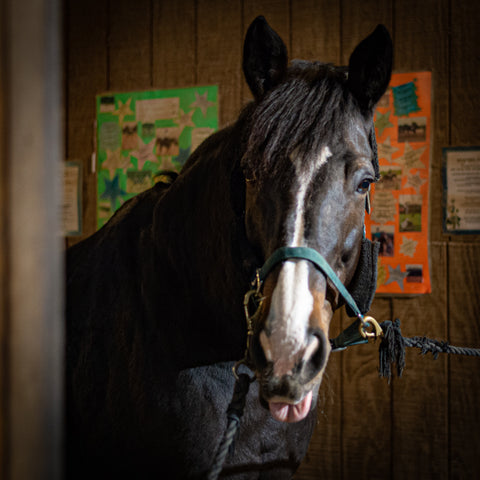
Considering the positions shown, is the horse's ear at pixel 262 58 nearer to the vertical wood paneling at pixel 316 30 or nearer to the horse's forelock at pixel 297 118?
the horse's forelock at pixel 297 118

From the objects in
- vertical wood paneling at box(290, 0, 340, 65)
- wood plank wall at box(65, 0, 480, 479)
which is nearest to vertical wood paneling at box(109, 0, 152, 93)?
wood plank wall at box(65, 0, 480, 479)

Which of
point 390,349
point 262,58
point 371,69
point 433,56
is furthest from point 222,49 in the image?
point 390,349

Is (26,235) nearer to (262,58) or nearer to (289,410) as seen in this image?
(289,410)

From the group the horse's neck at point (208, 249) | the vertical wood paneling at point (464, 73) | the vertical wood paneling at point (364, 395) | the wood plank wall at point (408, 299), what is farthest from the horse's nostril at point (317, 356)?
the vertical wood paneling at point (464, 73)

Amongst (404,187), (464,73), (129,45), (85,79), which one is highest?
(129,45)

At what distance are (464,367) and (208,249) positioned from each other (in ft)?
4.15

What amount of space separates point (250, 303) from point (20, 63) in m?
0.52

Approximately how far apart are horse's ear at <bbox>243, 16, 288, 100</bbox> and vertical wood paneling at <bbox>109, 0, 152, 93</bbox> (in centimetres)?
121

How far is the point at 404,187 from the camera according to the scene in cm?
168

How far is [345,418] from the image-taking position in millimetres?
1723

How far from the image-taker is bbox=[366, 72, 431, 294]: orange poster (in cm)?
167

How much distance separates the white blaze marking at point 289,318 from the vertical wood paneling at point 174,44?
58.2 inches

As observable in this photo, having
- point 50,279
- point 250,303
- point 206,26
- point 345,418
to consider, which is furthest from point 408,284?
point 50,279

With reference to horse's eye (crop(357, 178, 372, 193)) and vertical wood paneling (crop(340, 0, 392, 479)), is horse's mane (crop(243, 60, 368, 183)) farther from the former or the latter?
vertical wood paneling (crop(340, 0, 392, 479))
